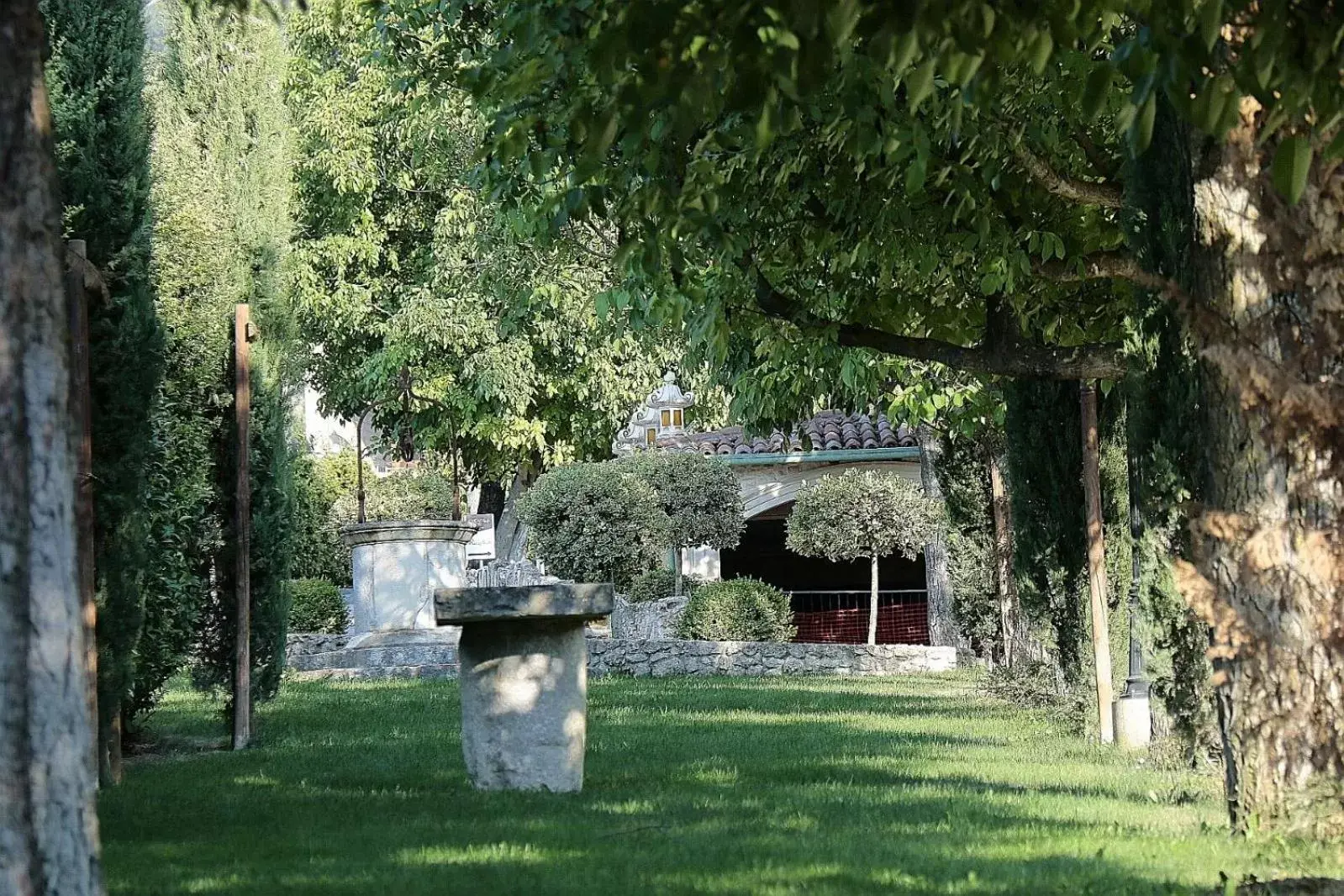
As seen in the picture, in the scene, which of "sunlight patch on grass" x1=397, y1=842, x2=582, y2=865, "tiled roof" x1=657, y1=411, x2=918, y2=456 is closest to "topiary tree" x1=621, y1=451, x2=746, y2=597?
"tiled roof" x1=657, y1=411, x2=918, y2=456

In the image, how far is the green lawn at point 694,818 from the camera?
622cm

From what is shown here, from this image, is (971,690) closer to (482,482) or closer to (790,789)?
(790,789)

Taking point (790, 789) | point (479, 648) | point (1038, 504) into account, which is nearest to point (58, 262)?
point (479, 648)

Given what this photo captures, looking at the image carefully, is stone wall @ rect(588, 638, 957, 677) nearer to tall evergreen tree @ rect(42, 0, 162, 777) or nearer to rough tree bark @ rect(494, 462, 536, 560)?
tall evergreen tree @ rect(42, 0, 162, 777)

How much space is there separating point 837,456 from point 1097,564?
16.6 meters

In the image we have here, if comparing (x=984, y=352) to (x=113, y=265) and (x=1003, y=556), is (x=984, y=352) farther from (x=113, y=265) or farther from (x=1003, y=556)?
(x=1003, y=556)

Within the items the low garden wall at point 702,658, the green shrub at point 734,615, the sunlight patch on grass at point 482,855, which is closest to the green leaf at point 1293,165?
the sunlight patch on grass at point 482,855

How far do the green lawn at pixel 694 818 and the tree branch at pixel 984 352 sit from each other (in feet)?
8.15

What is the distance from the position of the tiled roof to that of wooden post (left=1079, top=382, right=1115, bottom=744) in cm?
1542

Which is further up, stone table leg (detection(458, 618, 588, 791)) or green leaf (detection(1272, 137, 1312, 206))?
green leaf (detection(1272, 137, 1312, 206))

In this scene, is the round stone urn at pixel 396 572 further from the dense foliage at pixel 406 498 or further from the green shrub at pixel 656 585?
the dense foliage at pixel 406 498

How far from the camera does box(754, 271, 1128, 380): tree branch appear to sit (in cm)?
1030

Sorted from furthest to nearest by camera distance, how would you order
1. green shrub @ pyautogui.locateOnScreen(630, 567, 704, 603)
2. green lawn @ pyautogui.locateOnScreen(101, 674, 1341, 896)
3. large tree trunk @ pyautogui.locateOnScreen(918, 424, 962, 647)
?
green shrub @ pyautogui.locateOnScreen(630, 567, 704, 603) → large tree trunk @ pyautogui.locateOnScreen(918, 424, 962, 647) → green lawn @ pyautogui.locateOnScreen(101, 674, 1341, 896)

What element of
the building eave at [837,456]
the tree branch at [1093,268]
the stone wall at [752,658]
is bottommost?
the stone wall at [752,658]
